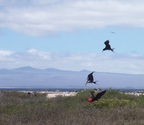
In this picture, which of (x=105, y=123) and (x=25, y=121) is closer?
(x=105, y=123)

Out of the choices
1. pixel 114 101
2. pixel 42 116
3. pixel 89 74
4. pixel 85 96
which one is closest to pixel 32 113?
pixel 42 116

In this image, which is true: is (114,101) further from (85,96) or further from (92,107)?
(85,96)

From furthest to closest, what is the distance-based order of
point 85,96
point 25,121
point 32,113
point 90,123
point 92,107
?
point 85,96
point 92,107
point 32,113
point 25,121
point 90,123

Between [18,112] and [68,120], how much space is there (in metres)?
3.31

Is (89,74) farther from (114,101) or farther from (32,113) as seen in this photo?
(114,101)

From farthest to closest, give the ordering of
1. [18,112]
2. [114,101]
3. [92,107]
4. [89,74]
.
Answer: [114,101] → [92,107] → [18,112] → [89,74]

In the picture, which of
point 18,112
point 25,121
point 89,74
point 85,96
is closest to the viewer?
point 89,74

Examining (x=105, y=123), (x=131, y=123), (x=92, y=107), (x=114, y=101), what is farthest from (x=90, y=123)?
(x=114, y=101)

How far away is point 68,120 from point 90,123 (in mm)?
764

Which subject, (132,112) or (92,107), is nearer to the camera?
(132,112)

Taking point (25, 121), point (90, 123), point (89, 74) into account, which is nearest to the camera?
point (89, 74)

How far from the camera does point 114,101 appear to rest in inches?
768

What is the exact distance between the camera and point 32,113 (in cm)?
1551

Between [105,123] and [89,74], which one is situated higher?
[89,74]
